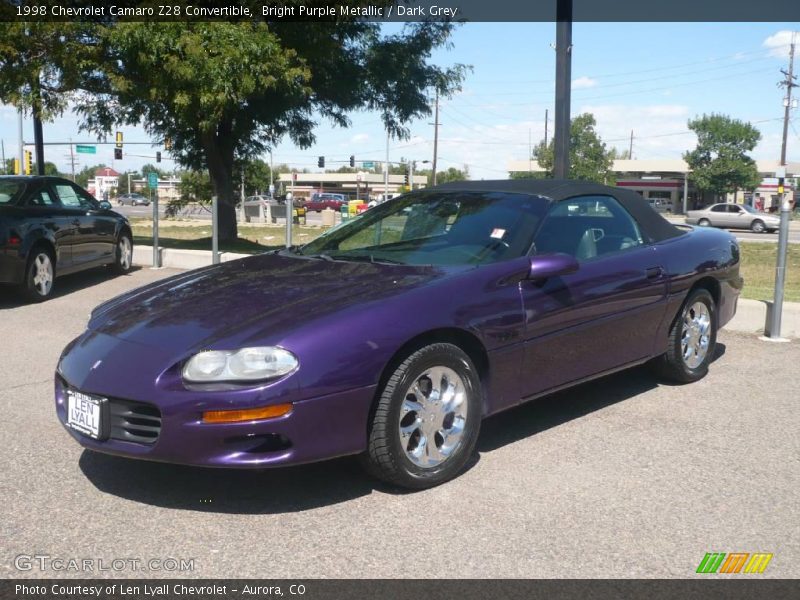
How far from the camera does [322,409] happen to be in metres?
3.47

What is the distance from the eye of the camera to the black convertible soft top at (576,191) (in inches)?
197

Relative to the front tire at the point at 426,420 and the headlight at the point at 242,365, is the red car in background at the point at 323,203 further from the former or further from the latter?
the headlight at the point at 242,365

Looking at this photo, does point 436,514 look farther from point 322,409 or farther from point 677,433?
point 677,433

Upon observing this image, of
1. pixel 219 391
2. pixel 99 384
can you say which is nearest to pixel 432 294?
pixel 219 391

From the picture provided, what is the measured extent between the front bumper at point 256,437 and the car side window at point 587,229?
1.63 meters

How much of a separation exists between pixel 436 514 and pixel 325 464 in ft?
2.67

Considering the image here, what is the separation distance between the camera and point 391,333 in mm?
3674

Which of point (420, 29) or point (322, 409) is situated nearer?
point (322, 409)

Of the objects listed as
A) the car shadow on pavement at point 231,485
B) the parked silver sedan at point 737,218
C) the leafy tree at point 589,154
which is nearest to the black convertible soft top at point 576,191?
the car shadow on pavement at point 231,485

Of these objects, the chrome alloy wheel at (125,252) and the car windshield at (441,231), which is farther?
the chrome alloy wheel at (125,252)

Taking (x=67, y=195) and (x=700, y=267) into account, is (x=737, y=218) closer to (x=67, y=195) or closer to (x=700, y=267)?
(x=67, y=195)

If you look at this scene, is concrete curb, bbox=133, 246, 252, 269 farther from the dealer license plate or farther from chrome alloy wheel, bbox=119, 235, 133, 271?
the dealer license plate

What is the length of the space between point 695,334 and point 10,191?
766 cm

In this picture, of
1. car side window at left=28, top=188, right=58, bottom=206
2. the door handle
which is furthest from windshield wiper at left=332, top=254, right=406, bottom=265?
car side window at left=28, top=188, right=58, bottom=206
